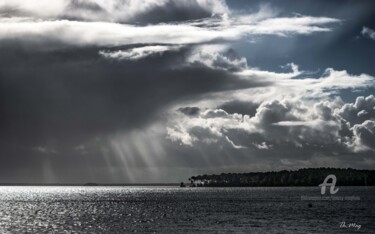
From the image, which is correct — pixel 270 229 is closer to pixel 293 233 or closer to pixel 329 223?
pixel 293 233

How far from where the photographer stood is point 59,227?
11712 cm

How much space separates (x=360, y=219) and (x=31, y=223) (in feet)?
250

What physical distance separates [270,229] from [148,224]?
1125 inches

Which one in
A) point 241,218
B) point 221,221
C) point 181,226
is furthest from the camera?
point 241,218

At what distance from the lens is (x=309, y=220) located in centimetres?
12800

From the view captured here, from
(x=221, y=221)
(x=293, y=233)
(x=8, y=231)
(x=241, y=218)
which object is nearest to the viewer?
(x=293, y=233)

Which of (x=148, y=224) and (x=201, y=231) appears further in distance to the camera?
(x=148, y=224)

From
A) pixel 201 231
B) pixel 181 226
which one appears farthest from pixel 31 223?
pixel 201 231

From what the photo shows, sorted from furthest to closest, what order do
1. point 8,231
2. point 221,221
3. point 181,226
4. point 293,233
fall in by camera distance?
point 221,221, point 181,226, point 8,231, point 293,233

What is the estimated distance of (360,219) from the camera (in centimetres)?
13112

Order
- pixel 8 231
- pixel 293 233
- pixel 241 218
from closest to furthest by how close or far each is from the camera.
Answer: pixel 293 233, pixel 8 231, pixel 241 218

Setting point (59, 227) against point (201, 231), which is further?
point (59, 227)

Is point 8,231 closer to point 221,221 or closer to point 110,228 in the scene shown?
point 110,228

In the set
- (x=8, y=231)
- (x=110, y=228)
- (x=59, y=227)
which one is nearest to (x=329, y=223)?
(x=110, y=228)
